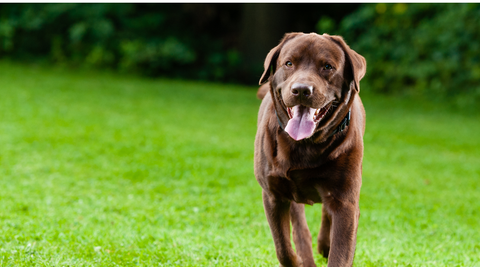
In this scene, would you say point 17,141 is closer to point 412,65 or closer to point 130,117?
point 130,117

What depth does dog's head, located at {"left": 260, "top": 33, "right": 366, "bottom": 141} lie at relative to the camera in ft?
9.52

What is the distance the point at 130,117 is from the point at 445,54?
10509 mm

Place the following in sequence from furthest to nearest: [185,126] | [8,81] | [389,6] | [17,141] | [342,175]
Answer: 1. [389,6]
2. [8,81]
3. [185,126]
4. [17,141]
5. [342,175]

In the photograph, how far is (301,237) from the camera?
3.80m

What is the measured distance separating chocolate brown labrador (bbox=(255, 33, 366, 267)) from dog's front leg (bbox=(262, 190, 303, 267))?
0.12m

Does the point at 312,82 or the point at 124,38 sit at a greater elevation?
the point at 312,82

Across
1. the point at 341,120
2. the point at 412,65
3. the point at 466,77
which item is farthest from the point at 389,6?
the point at 341,120

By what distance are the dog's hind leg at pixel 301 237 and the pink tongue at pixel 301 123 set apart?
3.51ft

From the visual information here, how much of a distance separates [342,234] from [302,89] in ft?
3.06

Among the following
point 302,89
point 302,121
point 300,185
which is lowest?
point 300,185

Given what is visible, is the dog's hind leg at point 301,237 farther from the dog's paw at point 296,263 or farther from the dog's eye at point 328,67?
the dog's eye at point 328,67

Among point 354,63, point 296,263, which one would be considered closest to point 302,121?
point 354,63

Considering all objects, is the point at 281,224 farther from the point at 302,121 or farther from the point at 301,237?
the point at 302,121

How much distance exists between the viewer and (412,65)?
698 inches
